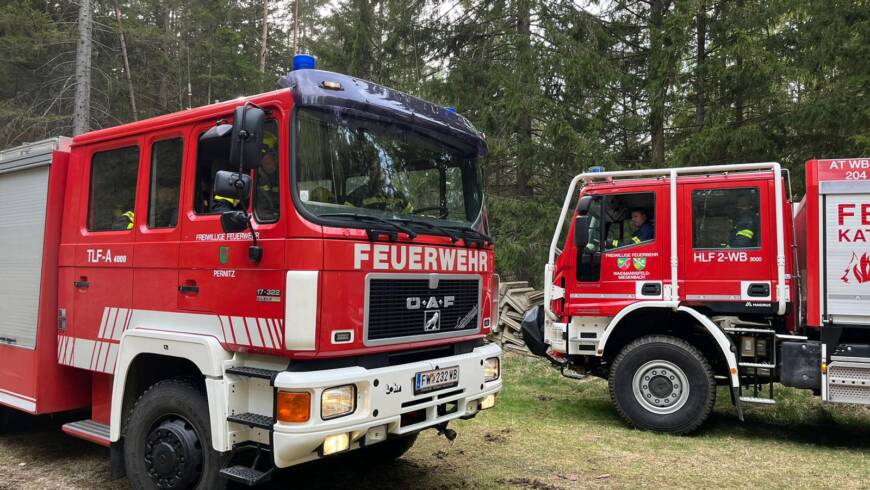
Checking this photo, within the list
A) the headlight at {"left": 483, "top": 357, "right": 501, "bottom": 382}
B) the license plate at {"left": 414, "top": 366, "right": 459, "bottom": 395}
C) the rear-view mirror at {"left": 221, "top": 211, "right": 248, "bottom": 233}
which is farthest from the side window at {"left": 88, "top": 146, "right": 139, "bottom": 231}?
the headlight at {"left": 483, "top": 357, "right": 501, "bottom": 382}

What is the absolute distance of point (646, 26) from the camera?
13.0m

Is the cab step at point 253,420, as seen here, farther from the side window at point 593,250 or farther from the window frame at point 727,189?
the window frame at point 727,189

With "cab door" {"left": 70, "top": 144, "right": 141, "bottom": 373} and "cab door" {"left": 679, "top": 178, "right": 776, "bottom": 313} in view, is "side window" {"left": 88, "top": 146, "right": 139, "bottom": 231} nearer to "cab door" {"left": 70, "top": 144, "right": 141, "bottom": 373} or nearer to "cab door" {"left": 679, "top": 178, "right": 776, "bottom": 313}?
"cab door" {"left": 70, "top": 144, "right": 141, "bottom": 373}

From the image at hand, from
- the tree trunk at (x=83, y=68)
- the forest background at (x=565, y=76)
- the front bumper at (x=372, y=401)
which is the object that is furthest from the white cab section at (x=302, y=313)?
the tree trunk at (x=83, y=68)

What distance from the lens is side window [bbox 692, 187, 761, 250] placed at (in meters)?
6.46

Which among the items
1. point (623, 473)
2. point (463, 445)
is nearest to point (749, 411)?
point (623, 473)

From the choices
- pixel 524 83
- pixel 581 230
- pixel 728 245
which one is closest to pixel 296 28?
pixel 524 83

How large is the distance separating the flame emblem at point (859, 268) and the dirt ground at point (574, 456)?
167 cm

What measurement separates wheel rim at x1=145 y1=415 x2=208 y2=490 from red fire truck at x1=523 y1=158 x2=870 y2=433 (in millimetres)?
4446

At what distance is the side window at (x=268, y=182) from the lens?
12.0ft

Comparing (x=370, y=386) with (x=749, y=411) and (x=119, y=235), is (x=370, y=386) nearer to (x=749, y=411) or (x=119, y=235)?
(x=119, y=235)

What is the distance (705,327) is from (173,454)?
5.18 m

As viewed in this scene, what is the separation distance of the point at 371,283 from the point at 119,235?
82.7 inches

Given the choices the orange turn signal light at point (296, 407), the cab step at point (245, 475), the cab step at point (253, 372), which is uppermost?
the cab step at point (253, 372)
